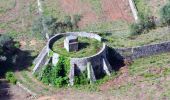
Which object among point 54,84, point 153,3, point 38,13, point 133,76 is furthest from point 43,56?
point 153,3

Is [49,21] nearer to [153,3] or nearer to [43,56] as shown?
[43,56]

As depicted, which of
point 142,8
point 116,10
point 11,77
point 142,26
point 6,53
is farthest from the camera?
point 116,10

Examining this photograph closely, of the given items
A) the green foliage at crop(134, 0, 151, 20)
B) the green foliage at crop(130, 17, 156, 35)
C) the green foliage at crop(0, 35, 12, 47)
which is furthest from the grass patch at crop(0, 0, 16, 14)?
the green foliage at crop(130, 17, 156, 35)

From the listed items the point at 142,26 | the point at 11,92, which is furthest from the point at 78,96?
the point at 142,26

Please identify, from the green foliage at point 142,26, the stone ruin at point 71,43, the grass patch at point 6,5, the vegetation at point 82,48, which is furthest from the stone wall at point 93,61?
the grass patch at point 6,5

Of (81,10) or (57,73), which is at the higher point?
(81,10)

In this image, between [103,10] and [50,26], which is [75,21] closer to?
[50,26]

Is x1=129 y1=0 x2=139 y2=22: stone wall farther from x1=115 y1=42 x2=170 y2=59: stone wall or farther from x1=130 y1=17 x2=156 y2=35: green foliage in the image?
x1=115 y1=42 x2=170 y2=59: stone wall
